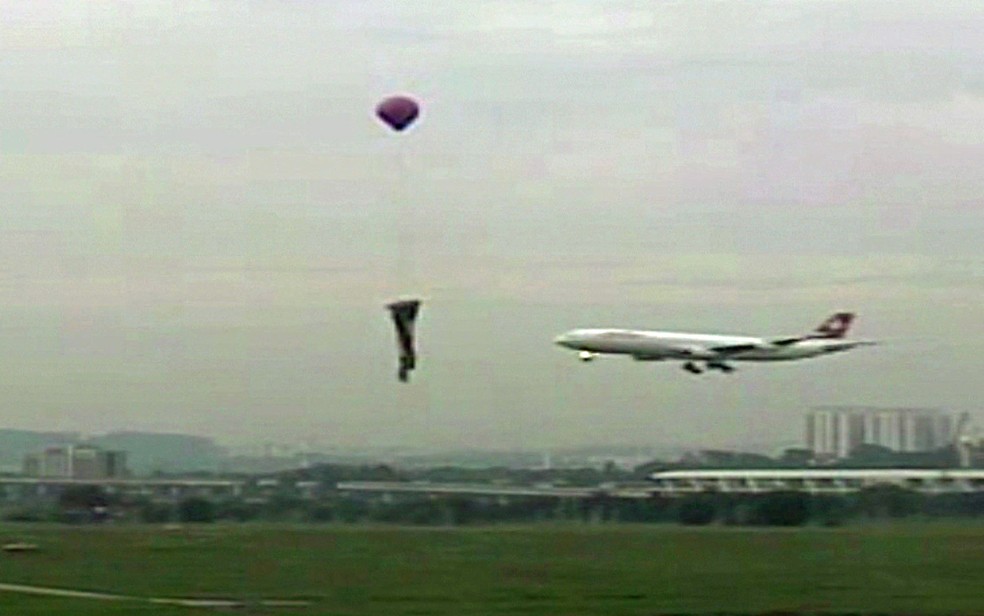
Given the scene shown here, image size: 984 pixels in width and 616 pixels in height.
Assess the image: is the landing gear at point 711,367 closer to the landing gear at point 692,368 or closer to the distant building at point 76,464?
the landing gear at point 692,368

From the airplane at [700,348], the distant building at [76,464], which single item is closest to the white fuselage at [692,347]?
the airplane at [700,348]

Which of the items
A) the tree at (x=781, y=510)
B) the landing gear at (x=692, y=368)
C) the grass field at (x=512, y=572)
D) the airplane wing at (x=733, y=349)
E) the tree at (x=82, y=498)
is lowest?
the grass field at (x=512, y=572)

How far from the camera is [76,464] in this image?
173m

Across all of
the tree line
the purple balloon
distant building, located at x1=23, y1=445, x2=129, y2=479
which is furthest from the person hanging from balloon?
distant building, located at x1=23, y1=445, x2=129, y2=479

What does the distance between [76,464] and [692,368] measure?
83515 mm

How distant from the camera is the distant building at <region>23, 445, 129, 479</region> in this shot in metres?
170

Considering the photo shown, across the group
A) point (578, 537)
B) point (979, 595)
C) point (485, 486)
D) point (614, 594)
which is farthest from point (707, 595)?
point (485, 486)

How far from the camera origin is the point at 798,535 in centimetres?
9781

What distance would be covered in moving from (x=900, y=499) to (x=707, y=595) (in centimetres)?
9324

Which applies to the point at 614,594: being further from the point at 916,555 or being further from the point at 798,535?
the point at 798,535

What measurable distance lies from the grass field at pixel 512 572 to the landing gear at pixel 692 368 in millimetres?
6966

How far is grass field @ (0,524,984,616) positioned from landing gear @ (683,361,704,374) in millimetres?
6966

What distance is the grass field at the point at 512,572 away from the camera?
1940 inches

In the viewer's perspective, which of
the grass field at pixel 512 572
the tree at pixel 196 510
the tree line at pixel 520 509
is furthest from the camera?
the tree at pixel 196 510
